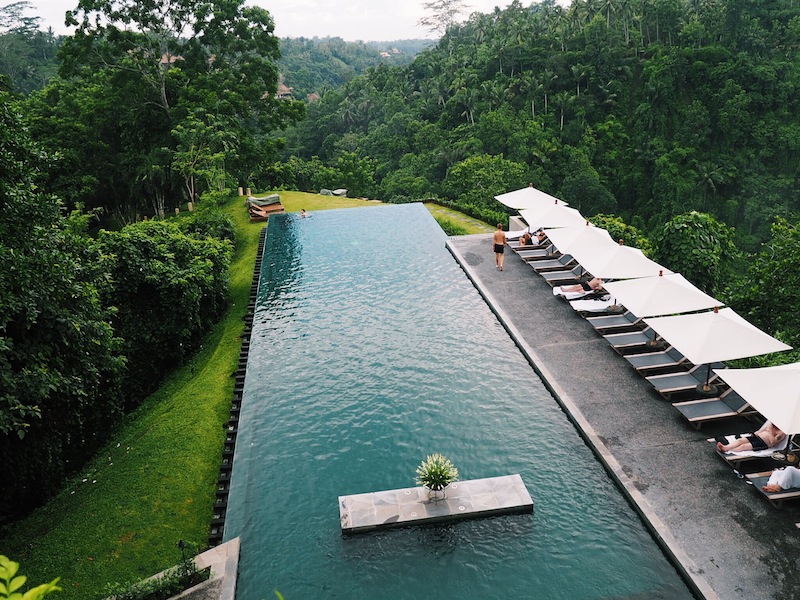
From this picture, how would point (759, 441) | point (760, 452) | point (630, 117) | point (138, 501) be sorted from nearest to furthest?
point (760, 452) → point (759, 441) → point (138, 501) → point (630, 117)

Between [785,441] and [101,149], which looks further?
[101,149]

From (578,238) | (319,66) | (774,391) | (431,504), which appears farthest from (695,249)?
(319,66)

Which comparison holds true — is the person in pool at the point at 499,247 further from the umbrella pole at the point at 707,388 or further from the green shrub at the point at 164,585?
the green shrub at the point at 164,585

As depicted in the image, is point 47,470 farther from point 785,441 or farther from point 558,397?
point 785,441

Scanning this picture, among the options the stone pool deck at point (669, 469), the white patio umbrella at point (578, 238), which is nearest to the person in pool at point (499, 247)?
the white patio umbrella at point (578, 238)

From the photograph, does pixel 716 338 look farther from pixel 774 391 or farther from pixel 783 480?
pixel 783 480

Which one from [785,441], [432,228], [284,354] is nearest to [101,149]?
[432,228]
